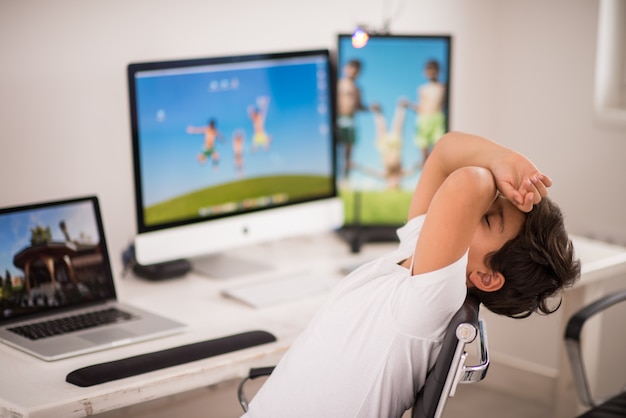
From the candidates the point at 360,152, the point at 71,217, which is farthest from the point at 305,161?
the point at 71,217

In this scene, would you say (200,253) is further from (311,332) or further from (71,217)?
(311,332)

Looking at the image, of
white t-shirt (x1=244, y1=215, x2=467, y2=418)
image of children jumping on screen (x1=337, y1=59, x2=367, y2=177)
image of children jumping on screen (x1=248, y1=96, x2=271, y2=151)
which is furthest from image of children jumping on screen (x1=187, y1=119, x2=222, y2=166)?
white t-shirt (x1=244, y1=215, x2=467, y2=418)

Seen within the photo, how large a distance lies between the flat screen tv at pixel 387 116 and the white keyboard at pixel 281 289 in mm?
296

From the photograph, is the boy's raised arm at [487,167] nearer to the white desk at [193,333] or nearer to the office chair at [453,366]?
the office chair at [453,366]

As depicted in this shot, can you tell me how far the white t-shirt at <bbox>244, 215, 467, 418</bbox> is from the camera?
149cm

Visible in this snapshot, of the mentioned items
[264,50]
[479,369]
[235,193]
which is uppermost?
[264,50]

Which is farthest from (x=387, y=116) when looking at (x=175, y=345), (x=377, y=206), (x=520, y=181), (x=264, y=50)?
(x=520, y=181)

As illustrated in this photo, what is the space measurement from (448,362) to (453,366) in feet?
0.03

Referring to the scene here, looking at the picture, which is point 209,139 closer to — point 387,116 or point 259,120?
point 259,120

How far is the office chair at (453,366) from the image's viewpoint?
145cm

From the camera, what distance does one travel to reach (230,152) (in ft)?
7.93

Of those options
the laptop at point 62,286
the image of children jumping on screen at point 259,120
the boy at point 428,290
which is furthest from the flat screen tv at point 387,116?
the boy at point 428,290

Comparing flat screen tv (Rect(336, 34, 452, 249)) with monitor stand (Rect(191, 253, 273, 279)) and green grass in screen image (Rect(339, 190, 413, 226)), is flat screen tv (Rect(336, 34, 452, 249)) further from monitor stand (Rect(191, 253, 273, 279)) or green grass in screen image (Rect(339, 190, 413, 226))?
monitor stand (Rect(191, 253, 273, 279))

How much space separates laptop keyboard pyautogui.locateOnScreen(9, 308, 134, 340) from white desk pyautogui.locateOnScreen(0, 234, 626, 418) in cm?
7
